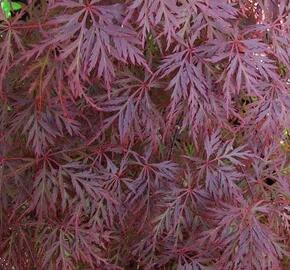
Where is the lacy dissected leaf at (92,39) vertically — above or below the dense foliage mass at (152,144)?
above

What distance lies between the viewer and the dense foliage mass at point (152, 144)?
1.20 meters

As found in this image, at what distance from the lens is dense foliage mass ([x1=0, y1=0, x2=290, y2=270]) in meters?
1.20

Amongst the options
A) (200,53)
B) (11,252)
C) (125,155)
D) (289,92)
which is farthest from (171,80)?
(11,252)

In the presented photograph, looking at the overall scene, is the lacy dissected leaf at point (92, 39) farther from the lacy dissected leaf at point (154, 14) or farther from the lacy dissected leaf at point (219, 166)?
the lacy dissected leaf at point (219, 166)

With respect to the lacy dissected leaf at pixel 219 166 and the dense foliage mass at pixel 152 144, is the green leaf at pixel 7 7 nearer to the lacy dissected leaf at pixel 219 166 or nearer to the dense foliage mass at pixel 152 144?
the dense foliage mass at pixel 152 144

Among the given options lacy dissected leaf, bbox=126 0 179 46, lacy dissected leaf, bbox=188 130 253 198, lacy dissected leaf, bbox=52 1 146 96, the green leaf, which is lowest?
lacy dissected leaf, bbox=188 130 253 198

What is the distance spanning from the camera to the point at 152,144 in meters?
1.27

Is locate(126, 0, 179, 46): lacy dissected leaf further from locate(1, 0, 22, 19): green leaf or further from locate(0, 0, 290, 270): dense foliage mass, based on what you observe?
locate(1, 0, 22, 19): green leaf

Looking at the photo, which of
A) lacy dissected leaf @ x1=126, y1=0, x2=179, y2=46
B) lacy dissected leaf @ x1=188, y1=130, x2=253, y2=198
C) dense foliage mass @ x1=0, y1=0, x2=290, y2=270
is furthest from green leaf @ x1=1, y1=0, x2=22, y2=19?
lacy dissected leaf @ x1=188, y1=130, x2=253, y2=198

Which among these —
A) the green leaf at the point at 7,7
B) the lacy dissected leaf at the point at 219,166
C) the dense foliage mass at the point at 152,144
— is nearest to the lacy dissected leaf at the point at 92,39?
the dense foliage mass at the point at 152,144

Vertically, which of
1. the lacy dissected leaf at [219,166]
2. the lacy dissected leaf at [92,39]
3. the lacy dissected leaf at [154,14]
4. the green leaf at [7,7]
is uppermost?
the lacy dissected leaf at [154,14]

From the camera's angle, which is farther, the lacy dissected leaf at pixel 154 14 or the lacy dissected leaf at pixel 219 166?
the lacy dissected leaf at pixel 219 166

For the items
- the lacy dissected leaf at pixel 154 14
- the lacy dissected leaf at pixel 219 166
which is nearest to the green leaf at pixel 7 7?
the lacy dissected leaf at pixel 154 14

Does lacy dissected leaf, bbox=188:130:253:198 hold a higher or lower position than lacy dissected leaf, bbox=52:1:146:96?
lower
